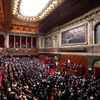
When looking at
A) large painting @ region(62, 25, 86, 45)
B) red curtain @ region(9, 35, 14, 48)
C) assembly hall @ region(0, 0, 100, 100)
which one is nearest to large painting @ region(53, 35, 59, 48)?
assembly hall @ region(0, 0, 100, 100)

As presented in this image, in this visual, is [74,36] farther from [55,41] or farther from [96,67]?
[55,41]

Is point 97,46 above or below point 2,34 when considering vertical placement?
below

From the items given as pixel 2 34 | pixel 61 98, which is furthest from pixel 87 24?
pixel 2 34

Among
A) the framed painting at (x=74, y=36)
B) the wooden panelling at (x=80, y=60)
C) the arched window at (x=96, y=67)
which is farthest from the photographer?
the framed painting at (x=74, y=36)

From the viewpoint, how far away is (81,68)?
1691 cm

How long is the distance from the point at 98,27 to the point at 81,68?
4471 mm

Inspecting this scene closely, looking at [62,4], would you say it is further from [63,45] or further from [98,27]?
[63,45]

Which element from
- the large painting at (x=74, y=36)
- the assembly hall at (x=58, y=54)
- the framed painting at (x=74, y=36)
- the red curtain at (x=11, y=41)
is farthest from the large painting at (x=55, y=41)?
the red curtain at (x=11, y=41)

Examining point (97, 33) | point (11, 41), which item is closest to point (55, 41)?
point (11, 41)

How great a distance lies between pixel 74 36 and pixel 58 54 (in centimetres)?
535

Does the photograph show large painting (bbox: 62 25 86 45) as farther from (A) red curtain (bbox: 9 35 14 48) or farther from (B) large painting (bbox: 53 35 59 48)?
(A) red curtain (bbox: 9 35 14 48)

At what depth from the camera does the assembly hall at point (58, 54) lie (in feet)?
30.4

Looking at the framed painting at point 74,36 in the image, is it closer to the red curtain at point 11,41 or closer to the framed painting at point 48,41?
the framed painting at point 48,41

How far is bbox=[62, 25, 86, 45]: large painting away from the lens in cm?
1773
